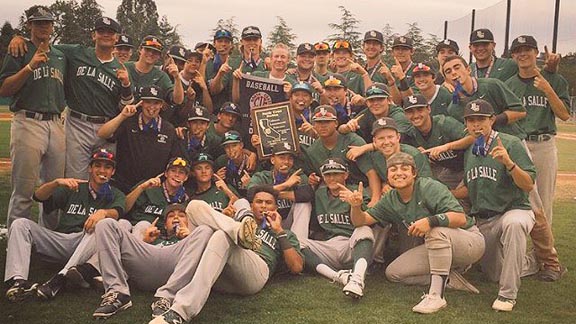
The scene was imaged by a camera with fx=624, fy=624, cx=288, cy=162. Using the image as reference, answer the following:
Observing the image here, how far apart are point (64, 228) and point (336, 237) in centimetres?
274

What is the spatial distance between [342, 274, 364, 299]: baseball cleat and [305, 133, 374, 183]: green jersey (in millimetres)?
1516

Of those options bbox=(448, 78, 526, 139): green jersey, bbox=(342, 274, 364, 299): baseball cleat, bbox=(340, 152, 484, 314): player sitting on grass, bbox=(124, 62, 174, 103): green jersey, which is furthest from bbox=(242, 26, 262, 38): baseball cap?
bbox=(342, 274, 364, 299): baseball cleat

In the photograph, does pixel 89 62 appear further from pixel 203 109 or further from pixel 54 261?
pixel 54 261

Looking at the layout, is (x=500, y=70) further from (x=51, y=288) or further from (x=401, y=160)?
(x=51, y=288)

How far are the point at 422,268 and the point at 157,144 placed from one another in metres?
3.14

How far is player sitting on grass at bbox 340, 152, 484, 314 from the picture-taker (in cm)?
554

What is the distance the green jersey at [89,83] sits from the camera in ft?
22.6

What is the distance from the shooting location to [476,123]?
19.7 feet

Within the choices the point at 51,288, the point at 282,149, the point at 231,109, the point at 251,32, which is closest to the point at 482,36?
the point at 282,149

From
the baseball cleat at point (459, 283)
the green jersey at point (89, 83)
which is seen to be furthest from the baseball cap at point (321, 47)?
the baseball cleat at point (459, 283)

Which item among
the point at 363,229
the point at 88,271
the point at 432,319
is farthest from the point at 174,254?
the point at 432,319

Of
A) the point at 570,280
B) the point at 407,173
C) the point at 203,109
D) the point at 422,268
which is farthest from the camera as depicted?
the point at 203,109

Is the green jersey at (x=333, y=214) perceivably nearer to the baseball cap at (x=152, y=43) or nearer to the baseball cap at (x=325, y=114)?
the baseball cap at (x=325, y=114)

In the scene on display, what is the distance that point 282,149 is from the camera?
694 cm
